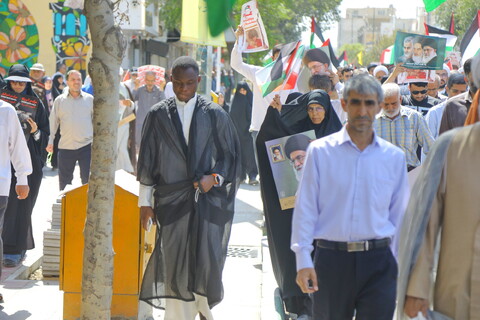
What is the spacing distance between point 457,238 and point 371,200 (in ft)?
2.38

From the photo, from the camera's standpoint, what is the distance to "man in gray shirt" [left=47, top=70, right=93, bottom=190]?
1091cm

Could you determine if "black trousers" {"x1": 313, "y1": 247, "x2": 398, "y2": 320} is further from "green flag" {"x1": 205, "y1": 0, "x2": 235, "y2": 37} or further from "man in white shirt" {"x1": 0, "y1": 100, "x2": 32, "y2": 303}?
"man in white shirt" {"x1": 0, "y1": 100, "x2": 32, "y2": 303}

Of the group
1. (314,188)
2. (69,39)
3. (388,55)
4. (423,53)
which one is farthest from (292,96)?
(69,39)

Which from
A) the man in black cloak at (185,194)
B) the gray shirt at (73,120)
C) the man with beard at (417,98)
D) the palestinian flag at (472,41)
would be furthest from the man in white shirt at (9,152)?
the palestinian flag at (472,41)

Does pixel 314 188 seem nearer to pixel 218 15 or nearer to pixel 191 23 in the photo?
pixel 218 15

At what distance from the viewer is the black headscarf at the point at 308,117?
681 cm

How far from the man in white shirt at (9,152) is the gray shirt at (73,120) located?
→ 3656 mm

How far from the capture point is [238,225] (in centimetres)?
1176

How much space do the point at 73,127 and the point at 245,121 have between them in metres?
5.69

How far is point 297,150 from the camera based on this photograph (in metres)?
6.82

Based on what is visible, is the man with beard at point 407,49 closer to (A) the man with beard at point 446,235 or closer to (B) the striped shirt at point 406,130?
(B) the striped shirt at point 406,130

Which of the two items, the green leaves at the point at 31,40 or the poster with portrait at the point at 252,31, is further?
the green leaves at the point at 31,40

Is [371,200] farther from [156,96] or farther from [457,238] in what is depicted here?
[156,96]

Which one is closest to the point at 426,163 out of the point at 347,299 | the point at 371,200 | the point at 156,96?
the point at 371,200
